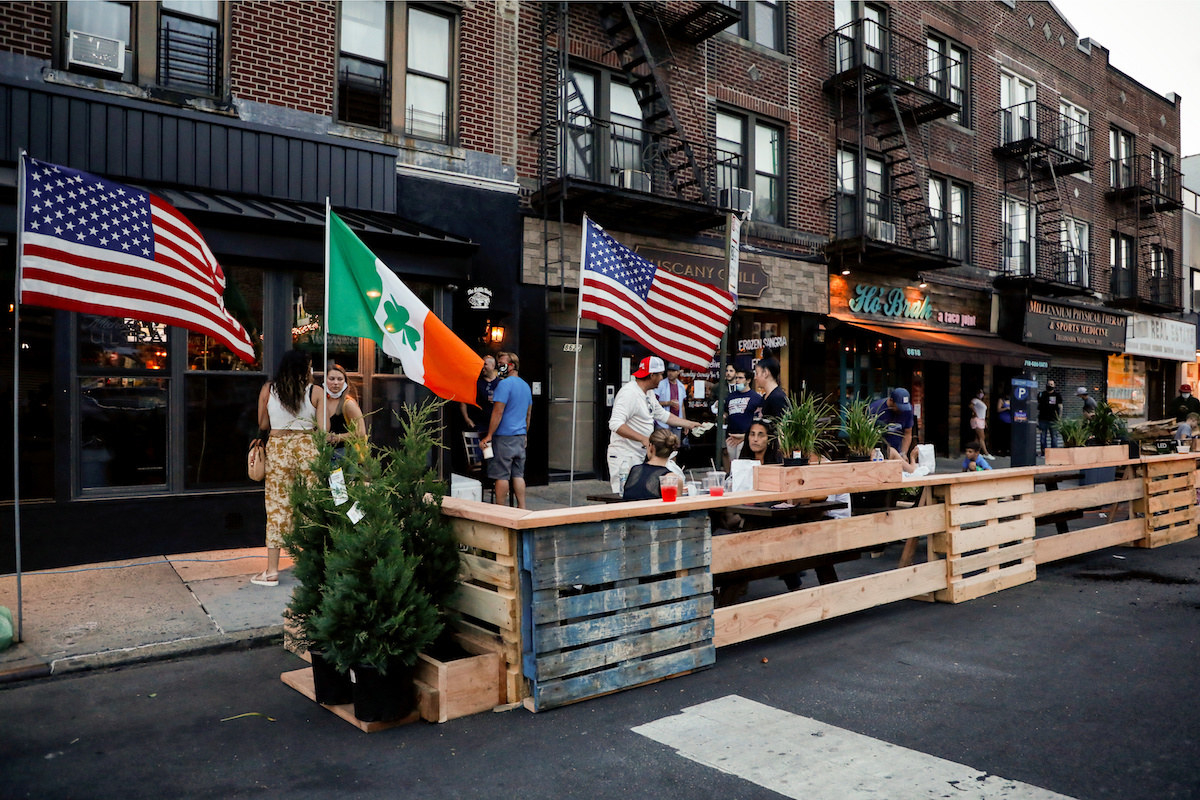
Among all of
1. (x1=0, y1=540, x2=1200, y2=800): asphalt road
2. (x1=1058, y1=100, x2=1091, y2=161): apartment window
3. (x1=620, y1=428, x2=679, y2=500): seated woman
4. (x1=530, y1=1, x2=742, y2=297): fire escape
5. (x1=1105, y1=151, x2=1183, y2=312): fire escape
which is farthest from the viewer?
(x1=1105, y1=151, x2=1183, y2=312): fire escape

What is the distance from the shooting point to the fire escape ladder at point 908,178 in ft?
55.1

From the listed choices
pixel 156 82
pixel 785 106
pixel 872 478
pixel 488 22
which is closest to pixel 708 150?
pixel 785 106

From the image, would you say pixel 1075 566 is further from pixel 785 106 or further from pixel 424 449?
pixel 785 106

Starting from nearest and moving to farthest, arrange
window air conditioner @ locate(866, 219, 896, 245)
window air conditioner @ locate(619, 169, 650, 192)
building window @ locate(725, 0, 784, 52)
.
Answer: window air conditioner @ locate(619, 169, 650, 192) < building window @ locate(725, 0, 784, 52) < window air conditioner @ locate(866, 219, 896, 245)

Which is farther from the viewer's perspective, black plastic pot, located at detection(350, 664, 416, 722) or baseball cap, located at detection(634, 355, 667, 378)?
baseball cap, located at detection(634, 355, 667, 378)

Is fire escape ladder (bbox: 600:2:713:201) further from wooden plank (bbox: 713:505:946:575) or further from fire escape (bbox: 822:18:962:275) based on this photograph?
wooden plank (bbox: 713:505:946:575)

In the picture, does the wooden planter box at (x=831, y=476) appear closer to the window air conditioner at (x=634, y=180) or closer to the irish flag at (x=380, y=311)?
the irish flag at (x=380, y=311)

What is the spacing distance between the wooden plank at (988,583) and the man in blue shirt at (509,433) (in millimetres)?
4553

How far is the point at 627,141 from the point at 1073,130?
16421mm

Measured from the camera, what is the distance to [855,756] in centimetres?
350

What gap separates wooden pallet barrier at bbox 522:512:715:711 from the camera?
158 inches

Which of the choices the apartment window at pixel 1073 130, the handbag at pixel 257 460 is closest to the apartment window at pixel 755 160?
the handbag at pixel 257 460

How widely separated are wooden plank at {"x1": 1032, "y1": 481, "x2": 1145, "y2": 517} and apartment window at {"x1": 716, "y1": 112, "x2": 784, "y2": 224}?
8.12 metres

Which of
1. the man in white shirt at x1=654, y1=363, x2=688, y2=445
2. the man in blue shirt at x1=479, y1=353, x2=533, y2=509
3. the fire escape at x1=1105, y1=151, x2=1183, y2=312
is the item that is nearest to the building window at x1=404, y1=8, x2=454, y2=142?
the man in blue shirt at x1=479, y1=353, x2=533, y2=509
